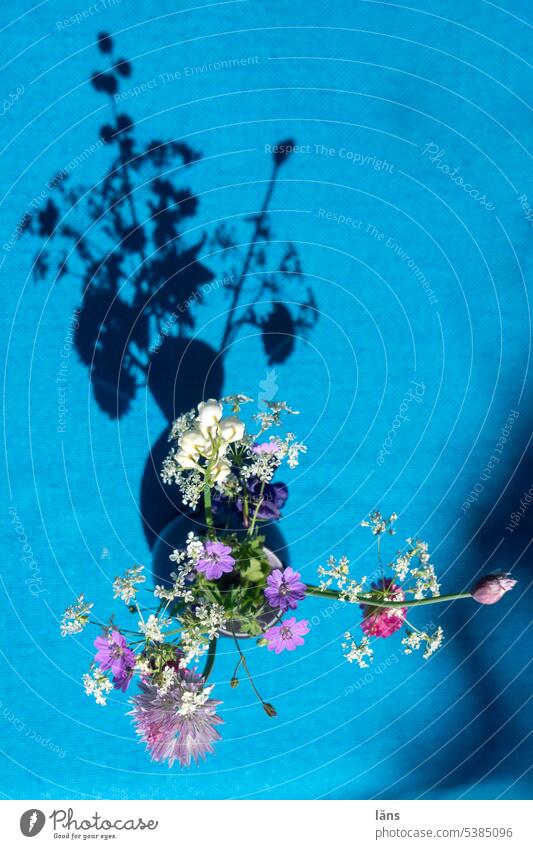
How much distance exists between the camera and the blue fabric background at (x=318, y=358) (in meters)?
1.91

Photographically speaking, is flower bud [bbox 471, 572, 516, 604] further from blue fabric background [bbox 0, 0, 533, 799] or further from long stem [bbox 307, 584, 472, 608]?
blue fabric background [bbox 0, 0, 533, 799]

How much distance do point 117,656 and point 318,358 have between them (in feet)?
3.30

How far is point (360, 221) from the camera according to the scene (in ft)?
6.38

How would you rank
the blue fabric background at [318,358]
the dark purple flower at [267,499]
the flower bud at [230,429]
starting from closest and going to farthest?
1. the flower bud at [230,429]
2. the dark purple flower at [267,499]
3. the blue fabric background at [318,358]

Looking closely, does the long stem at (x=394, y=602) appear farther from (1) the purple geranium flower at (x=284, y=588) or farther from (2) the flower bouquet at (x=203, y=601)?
(1) the purple geranium flower at (x=284, y=588)

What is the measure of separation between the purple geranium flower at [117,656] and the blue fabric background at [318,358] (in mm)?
689

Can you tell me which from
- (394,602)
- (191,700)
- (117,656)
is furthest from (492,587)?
(117,656)

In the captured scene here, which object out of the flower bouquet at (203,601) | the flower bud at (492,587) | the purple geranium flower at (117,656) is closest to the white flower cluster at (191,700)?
the flower bouquet at (203,601)

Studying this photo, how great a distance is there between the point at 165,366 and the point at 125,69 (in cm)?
81

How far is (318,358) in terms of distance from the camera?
6.38 feet

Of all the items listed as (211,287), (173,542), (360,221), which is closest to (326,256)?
(360,221)
